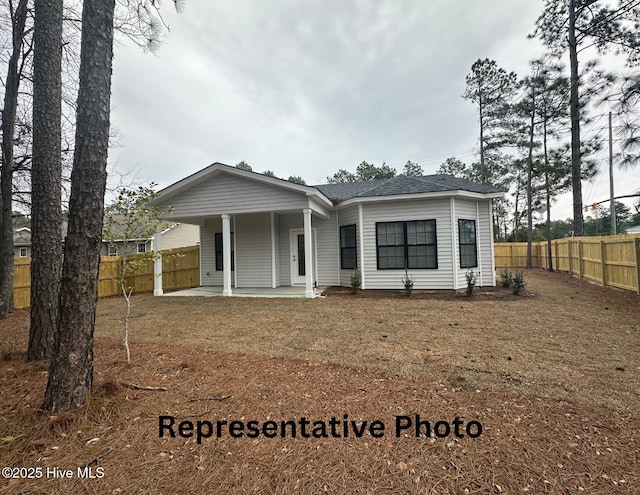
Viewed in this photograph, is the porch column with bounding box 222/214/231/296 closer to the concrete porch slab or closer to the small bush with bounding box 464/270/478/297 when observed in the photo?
the concrete porch slab

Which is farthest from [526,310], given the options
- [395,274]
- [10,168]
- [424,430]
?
[10,168]

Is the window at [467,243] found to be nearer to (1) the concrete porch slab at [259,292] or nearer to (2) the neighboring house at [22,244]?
(1) the concrete porch slab at [259,292]

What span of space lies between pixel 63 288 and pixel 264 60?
10.6m

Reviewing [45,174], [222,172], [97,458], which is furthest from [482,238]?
[45,174]

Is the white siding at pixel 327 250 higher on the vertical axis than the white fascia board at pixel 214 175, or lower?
lower

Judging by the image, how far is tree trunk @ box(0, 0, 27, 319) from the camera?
7.23 metres

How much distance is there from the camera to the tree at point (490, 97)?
18.0m

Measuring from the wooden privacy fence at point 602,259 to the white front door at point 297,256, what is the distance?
8.90 meters

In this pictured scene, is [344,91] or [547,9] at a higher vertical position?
[547,9]

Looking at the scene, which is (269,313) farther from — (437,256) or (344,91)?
(344,91)

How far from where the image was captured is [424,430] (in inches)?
86.7

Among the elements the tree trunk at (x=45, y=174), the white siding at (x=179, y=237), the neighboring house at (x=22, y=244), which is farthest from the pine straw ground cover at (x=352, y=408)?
the neighboring house at (x=22, y=244)

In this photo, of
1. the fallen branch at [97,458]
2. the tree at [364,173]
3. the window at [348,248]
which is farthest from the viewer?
the tree at [364,173]

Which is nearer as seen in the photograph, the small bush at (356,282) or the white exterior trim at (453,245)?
the white exterior trim at (453,245)
